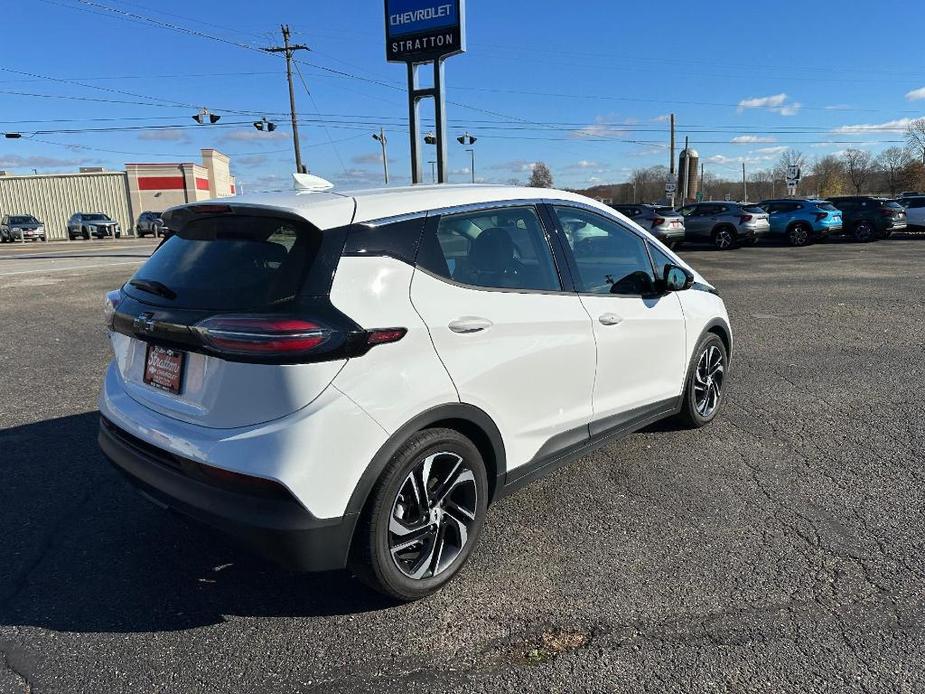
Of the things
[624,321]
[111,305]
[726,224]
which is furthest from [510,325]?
[726,224]

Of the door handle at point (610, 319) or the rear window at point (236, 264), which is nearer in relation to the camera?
the rear window at point (236, 264)

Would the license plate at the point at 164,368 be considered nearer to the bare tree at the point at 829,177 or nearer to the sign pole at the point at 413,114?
the sign pole at the point at 413,114

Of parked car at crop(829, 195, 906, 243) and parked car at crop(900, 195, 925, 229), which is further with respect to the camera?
parked car at crop(900, 195, 925, 229)

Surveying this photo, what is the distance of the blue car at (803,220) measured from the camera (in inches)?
908

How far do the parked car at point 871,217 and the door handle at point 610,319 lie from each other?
83.3ft

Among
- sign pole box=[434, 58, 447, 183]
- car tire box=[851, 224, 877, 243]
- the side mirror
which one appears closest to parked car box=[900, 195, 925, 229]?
car tire box=[851, 224, 877, 243]

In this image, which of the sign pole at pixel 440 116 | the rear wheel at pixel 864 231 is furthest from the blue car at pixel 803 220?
the sign pole at pixel 440 116

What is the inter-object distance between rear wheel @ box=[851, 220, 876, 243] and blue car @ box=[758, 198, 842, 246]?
128cm

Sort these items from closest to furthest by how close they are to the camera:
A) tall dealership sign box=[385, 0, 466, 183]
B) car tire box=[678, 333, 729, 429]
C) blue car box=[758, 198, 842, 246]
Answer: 1. car tire box=[678, 333, 729, 429]
2. tall dealership sign box=[385, 0, 466, 183]
3. blue car box=[758, 198, 842, 246]

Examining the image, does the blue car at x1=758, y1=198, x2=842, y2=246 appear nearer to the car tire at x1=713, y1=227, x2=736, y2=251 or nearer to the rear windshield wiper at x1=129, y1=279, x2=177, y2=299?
the car tire at x1=713, y1=227, x2=736, y2=251

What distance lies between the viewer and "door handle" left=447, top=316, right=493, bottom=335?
106 inches

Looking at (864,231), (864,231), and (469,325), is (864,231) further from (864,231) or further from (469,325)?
(469,325)

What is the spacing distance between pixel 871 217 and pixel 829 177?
80.3 metres

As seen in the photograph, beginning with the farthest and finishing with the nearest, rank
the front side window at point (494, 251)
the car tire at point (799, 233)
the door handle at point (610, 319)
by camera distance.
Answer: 1. the car tire at point (799, 233)
2. the door handle at point (610, 319)
3. the front side window at point (494, 251)
